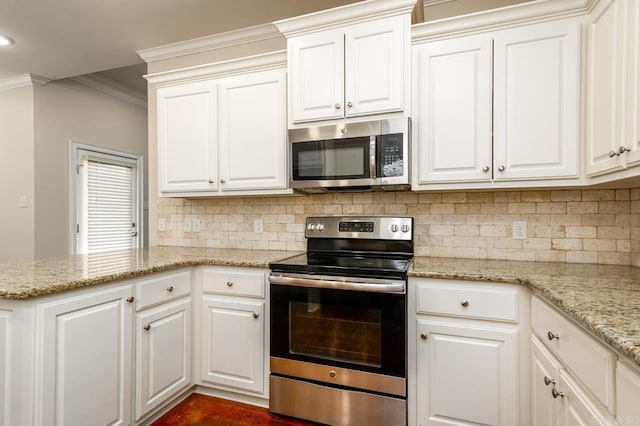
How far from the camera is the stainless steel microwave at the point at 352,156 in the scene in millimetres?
1959

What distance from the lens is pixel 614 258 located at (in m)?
1.94

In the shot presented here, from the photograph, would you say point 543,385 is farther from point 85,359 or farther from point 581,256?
point 85,359

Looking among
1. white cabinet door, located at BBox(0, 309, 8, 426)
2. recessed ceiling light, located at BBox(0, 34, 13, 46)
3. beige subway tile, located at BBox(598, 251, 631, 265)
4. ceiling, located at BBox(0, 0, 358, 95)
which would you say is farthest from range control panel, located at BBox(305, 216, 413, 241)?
recessed ceiling light, located at BBox(0, 34, 13, 46)

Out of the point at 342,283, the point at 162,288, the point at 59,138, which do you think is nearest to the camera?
the point at 342,283

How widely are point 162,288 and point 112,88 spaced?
11.5 ft

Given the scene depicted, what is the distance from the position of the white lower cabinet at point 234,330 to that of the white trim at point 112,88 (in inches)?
128

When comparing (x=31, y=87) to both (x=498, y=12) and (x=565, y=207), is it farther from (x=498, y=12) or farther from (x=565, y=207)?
(x=565, y=207)

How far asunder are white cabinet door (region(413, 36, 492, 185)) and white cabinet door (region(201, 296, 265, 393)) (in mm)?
1266

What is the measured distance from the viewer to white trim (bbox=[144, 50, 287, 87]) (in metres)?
2.34

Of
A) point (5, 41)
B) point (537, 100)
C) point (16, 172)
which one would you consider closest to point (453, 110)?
point (537, 100)

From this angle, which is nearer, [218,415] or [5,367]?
[5,367]

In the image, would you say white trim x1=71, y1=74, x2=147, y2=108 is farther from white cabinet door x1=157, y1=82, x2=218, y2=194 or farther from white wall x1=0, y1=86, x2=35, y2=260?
white cabinet door x1=157, y1=82, x2=218, y2=194

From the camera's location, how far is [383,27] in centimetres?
199

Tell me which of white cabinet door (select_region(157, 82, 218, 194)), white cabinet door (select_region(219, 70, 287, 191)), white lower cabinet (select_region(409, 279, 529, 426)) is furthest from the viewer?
white cabinet door (select_region(157, 82, 218, 194))
